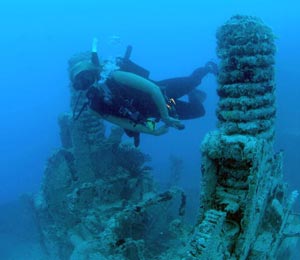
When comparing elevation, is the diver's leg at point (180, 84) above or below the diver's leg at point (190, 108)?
above

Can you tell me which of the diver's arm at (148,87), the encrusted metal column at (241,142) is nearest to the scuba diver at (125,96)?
the diver's arm at (148,87)

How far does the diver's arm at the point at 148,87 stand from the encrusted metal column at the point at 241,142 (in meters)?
2.27

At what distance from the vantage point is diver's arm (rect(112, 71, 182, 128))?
5.49m

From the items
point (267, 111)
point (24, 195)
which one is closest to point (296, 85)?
point (24, 195)

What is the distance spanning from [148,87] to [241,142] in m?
2.76

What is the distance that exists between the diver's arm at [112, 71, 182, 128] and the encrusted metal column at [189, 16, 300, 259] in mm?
2267

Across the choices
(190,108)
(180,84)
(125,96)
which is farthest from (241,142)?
(180,84)

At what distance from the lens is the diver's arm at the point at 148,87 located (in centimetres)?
549

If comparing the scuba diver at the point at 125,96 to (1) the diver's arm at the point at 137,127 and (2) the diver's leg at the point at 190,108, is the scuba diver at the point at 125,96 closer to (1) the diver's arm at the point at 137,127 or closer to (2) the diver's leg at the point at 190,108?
(1) the diver's arm at the point at 137,127

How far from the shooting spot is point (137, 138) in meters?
6.42

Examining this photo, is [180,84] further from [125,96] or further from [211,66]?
[125,96]

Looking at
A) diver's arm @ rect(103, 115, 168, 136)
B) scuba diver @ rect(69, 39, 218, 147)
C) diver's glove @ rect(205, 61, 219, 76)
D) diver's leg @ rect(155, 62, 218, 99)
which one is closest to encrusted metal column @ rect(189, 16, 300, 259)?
scuba diver @ rect(69, 39, 218, 147)

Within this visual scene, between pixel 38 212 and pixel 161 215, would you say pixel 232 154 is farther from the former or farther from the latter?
pixel 38 212

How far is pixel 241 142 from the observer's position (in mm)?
2936
